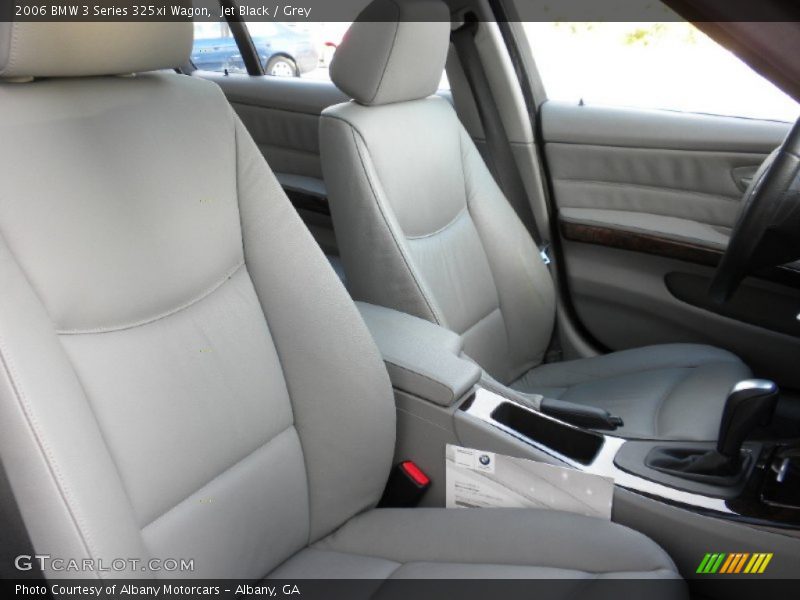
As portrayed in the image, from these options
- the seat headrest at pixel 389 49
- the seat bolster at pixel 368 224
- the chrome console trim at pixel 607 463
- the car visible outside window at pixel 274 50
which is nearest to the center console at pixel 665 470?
the chrome console trim at pixel 607 463

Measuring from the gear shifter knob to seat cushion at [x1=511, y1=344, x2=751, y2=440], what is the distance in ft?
0.88

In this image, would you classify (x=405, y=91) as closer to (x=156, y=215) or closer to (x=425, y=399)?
(x=425, y=399)

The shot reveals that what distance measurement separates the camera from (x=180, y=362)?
122 centimetres

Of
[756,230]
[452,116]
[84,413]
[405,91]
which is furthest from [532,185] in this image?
[84,413]

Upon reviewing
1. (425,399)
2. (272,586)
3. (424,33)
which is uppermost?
(424,33)

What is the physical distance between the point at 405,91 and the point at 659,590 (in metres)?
1.24

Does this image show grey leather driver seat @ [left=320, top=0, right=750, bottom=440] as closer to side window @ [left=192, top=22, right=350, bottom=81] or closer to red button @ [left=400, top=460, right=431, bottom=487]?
red button @ [left=400, top=460, right=431, bottom=487]

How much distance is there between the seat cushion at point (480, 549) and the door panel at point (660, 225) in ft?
3.39

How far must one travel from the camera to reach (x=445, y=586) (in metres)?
1.28

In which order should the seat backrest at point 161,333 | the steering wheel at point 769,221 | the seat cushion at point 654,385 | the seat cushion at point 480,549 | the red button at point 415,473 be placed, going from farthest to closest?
the seat cushion at point 654,385, the red button at point 415,473, the steering wheel at point 769,221, the seat cushion at point 480,549, the seat backrest at point 161,333

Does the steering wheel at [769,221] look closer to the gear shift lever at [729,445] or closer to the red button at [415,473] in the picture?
the gear shift lever at [729,445]

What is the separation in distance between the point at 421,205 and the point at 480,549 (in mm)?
899

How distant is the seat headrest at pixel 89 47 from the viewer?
1045mm

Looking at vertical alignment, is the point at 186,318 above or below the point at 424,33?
below
